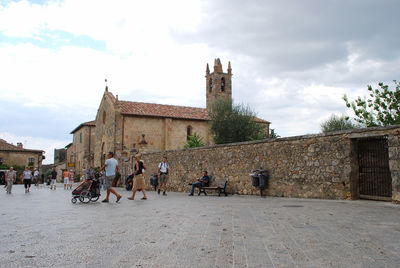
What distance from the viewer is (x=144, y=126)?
37.6 m

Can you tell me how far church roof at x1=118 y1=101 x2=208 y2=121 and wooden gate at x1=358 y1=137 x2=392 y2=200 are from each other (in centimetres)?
2767

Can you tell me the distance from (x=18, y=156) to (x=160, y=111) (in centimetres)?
3062

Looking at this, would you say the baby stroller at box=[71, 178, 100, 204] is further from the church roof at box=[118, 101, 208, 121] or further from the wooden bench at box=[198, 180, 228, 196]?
the church roof at box=[118, 101, 208, 121]

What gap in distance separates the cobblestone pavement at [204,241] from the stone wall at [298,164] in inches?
159

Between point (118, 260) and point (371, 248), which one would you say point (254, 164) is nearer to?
point (371, 248)

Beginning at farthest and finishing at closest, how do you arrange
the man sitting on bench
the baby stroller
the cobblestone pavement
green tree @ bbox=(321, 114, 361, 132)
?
green tree @ bbox=(321, 114, 361, 132), the man sitting on bench, the baby stroller, the cobblestone pavement

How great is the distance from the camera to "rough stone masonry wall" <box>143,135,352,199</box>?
1245 centimetres

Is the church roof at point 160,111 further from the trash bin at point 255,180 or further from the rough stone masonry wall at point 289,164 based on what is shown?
the trash bin at point 255,180

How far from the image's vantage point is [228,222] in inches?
289

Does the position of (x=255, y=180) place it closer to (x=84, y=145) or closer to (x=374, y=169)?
(x=374, y=169)

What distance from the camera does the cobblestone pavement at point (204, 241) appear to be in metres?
4.26

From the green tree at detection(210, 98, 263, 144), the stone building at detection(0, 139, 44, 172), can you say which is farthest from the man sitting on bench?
the stone building at detection(0, 139, 44, 172)

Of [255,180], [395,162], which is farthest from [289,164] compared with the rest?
[395,162]

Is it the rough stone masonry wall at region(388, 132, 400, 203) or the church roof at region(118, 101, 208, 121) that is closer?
the rough stone masonry wall at region(388, 132, 400, 203)
